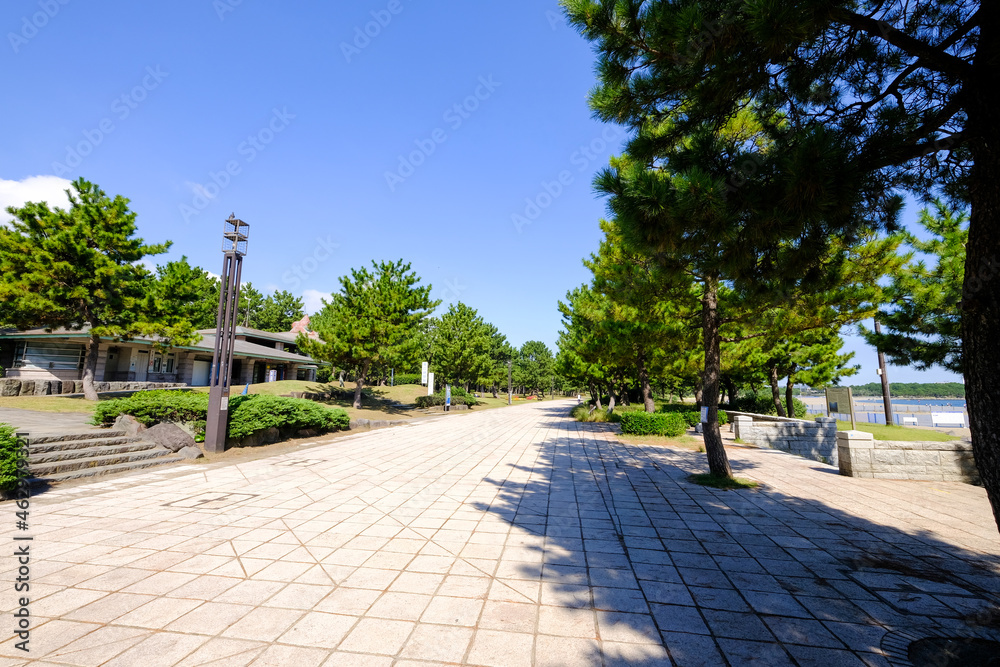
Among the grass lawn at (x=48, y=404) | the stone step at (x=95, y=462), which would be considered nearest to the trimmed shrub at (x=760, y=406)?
the stone step at (x=95, y=462)

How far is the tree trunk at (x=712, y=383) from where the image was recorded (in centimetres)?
850

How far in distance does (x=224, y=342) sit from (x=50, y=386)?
1770 centimetres

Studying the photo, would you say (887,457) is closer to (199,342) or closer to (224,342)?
(224,342)

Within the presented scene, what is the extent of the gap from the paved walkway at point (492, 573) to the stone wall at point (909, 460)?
1274mm

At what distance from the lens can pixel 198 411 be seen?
11.1m

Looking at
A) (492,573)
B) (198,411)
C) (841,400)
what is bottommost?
(492,573)

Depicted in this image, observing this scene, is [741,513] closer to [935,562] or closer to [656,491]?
[656,491]

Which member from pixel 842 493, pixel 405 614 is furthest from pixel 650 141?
pixel 842 493

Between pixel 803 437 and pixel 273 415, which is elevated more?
pixel 273 415

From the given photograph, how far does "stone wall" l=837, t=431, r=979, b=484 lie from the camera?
352 inches

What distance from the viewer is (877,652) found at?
292cm

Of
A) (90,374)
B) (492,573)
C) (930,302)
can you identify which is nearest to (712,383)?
(930,302)

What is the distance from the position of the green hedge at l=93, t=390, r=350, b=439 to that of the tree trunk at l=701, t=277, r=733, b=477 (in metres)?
11.4

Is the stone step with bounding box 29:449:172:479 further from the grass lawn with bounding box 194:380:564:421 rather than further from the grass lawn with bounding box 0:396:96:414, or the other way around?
the grass lawn with bounding box 194:380:564:421
